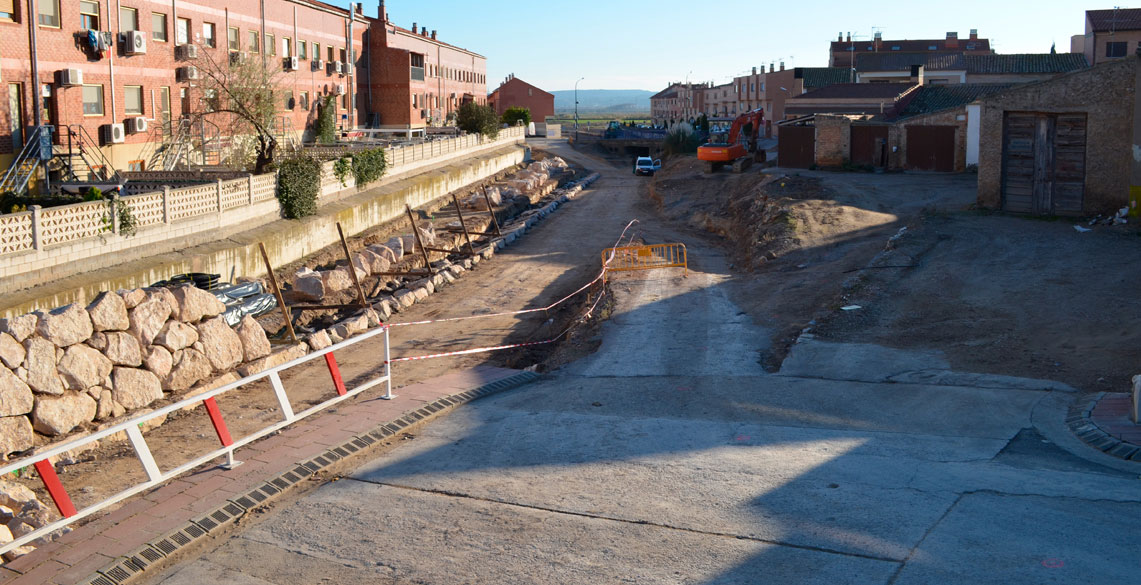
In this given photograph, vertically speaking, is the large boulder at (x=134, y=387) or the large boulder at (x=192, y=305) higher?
the large boulder at (x=192, y=305)

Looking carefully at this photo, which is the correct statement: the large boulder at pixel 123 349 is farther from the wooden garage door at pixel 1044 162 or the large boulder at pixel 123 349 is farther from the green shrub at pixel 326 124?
the green shrub at pixel 326 124

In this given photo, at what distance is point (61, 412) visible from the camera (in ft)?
43.6

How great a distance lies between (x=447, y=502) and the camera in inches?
304

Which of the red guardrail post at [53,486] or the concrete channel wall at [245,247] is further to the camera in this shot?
the concrete channel wall at [245,247]

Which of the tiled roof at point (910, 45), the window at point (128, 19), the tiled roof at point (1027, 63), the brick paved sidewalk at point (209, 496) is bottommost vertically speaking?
Result: the brick paved sidewalk at point (209, 496)

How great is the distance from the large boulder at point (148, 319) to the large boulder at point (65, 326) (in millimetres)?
839

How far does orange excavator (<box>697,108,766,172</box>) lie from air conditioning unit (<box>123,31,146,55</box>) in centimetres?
2711

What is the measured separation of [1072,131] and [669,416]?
1814 cm

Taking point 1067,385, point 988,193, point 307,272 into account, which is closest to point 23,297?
point 307,272

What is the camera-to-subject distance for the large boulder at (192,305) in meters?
16.2

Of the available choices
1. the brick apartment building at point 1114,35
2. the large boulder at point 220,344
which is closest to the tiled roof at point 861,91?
the brick apartment building at point 1114,35

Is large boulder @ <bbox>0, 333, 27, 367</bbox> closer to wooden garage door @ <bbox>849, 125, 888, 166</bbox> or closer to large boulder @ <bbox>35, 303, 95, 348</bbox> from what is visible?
large boulder @ <bbox>35, 303, 95, 348</bbox>

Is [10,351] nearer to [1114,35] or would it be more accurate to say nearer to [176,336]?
[176,336]

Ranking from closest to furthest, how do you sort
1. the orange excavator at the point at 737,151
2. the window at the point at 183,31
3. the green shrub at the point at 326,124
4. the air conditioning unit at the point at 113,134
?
1. the air conditioning unit at the point at 113,134
2. the window at the point at 183,31
3. the orange excavator at the point at 737,151
4. the green shrub at the point at 326,124
